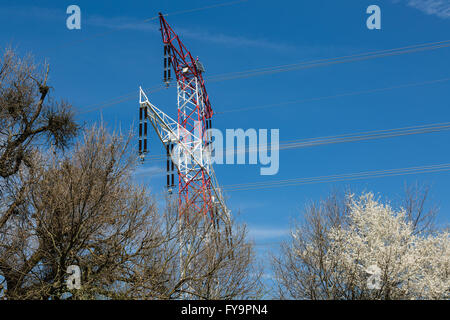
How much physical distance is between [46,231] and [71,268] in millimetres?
1382

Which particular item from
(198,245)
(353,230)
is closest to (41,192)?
(198,245)

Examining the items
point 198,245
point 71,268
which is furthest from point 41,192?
point 198,245

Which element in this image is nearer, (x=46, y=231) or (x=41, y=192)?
(x=46, y=231)

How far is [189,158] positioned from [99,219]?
13052mm

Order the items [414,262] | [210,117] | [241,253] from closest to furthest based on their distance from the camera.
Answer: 1. [241,253]
2. [414,262]
3. [210,117]

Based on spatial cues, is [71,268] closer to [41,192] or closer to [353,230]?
[41,192]

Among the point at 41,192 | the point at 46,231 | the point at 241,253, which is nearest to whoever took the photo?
the point at 46,231

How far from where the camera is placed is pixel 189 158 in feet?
86.8

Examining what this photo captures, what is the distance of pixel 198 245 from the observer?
1505 centimetres
